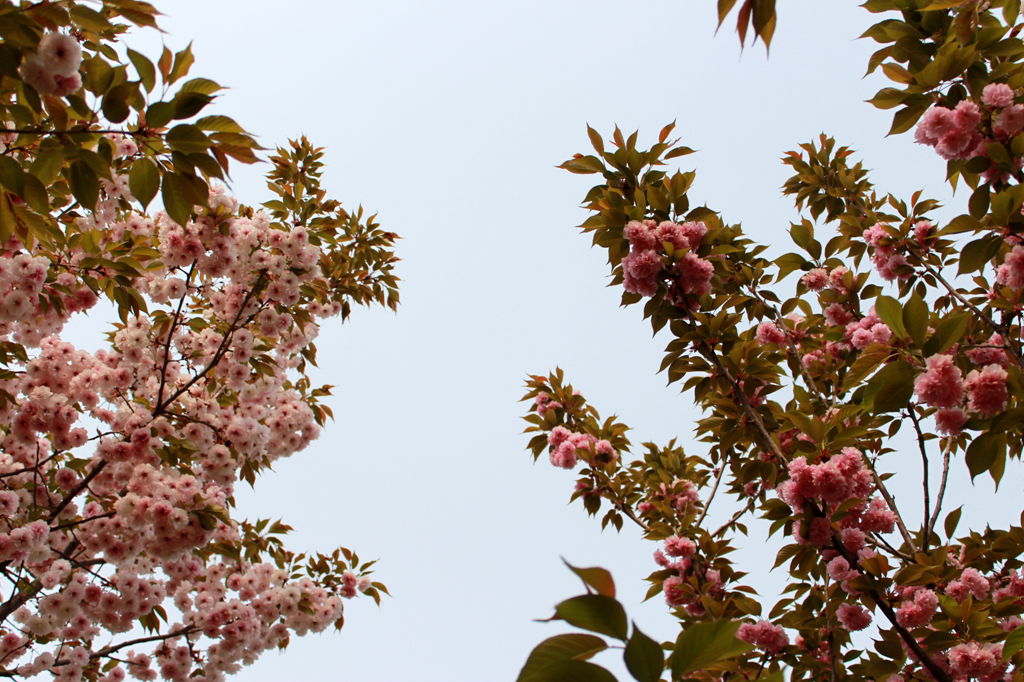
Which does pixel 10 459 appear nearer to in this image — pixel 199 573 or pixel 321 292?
pixel 199 573

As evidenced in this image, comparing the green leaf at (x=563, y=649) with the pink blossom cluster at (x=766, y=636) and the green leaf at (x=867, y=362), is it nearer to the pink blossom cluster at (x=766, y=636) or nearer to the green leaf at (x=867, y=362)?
the green leaf at (x=867, y=362)

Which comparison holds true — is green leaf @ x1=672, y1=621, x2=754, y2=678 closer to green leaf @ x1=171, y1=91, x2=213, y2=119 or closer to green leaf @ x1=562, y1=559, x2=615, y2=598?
green leaf @ x1=562, y1=559, x2=615, y2=598

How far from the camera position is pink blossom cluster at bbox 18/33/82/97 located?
1.72 metres

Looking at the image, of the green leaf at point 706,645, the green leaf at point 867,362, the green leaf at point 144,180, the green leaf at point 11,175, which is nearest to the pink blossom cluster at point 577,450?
the green leaf at point 867,362

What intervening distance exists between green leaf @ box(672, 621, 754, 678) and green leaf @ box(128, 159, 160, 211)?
1.87 meters

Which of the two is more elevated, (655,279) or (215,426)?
(215,426)

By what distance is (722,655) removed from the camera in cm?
64

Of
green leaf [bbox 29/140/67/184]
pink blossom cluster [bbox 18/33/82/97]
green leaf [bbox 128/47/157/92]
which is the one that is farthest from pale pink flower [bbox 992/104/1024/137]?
green leaf [bbox 29/140/67/184]

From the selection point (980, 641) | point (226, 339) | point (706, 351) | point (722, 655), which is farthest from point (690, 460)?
point (722, 655)

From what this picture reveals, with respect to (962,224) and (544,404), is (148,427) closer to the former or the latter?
(544,404)

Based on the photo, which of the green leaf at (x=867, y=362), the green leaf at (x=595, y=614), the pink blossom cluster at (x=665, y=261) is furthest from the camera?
the pink blossom cluster at (x=665, y=261)

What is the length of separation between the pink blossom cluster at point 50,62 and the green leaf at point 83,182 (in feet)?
0.68

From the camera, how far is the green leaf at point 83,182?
1859mm

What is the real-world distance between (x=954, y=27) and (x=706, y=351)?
4.79ft
